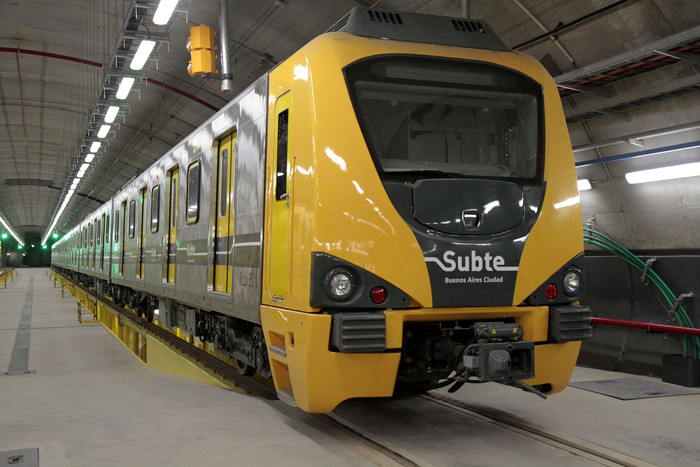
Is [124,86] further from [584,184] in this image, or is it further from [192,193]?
[584,184]

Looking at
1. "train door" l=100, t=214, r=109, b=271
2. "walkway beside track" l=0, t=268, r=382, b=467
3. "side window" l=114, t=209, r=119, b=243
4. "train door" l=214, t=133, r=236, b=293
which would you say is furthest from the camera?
"train door" l=100, t=214, r=109, b=271

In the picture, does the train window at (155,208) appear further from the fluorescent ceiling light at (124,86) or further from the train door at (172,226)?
the fluorescent ceiling light at (124,86)

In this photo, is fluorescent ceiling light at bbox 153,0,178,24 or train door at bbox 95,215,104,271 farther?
train door at bbox 95,215,104,271

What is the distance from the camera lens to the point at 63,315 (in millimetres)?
15820

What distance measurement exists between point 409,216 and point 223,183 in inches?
114

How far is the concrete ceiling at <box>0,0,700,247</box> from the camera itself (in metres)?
7.45

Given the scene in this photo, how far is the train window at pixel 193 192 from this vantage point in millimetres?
7422

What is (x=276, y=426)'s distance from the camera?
4734mm

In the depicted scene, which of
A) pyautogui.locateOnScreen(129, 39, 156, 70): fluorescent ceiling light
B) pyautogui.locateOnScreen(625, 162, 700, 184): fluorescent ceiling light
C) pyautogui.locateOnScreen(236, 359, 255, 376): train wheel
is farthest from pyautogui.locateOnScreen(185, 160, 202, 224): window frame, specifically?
pyautogui.locateOnScreen(625, 162, 700, 184): fluorescent ceiling light

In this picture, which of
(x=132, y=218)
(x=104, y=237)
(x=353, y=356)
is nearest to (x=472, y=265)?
(x=353, y=356)

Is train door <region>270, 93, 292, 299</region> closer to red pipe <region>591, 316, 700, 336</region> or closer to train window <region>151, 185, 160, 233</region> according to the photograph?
red pipe <region>591, 316, 700, 336</region>

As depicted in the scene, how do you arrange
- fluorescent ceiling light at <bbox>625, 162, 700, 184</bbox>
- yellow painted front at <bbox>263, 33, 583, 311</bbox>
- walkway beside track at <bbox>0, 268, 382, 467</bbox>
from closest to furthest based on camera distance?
walkway beside track at <bbox>0, 268, 382, 467</bbox>, yellow painted front at <bbox>263, 33, 583, 311</bbox>, fluorescent ceiling light at <bbox>625, 162, 700, 184</bbox>

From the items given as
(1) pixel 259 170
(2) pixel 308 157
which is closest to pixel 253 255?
(1) pixel 259 170

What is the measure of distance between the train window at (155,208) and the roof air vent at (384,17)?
6114 mm
